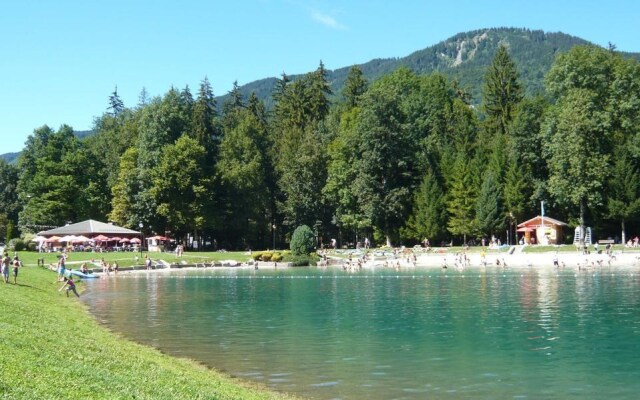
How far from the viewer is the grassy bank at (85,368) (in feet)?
37.6

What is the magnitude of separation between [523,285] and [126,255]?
45.4 metres

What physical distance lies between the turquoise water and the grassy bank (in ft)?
6.12

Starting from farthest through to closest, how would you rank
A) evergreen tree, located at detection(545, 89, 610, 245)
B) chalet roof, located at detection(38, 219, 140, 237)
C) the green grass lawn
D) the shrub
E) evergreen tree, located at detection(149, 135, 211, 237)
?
evergreen tree, located at detection(149, 135, 211, 237), chalet roof, located at detection(38, 219, 140, 237), the shrub, evergreen tree, located at detection(545, 89, 610, 245), the green grass lawn

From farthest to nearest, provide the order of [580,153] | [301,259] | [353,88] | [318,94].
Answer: [318,94] → [353,88] → [580,153] → [301,259]

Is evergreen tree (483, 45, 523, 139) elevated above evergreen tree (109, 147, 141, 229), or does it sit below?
above

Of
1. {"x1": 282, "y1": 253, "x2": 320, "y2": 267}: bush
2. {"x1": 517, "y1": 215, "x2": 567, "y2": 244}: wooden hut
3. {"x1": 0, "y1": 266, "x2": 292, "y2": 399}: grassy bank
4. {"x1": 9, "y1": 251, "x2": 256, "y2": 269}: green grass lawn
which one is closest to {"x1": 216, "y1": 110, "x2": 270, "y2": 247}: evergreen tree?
{"x1": 9, "y1": 251, "x2": 256, "y2": 269}: green grass lawn

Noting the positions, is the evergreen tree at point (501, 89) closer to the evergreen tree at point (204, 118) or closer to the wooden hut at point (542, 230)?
the wooden hut at point (542, 230)

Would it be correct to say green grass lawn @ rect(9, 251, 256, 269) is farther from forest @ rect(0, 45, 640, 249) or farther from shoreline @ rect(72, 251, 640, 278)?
forest @ rect(0, 45, 640, 249)

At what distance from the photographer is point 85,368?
13.9m

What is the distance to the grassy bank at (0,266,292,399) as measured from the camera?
11.5 meters

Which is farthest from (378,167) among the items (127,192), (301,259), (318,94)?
(127,192)

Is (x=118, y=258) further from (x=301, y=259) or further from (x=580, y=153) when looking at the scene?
(x=580, y=153)

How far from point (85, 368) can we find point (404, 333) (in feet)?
46.4

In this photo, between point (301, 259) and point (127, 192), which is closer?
point (301, 259)
